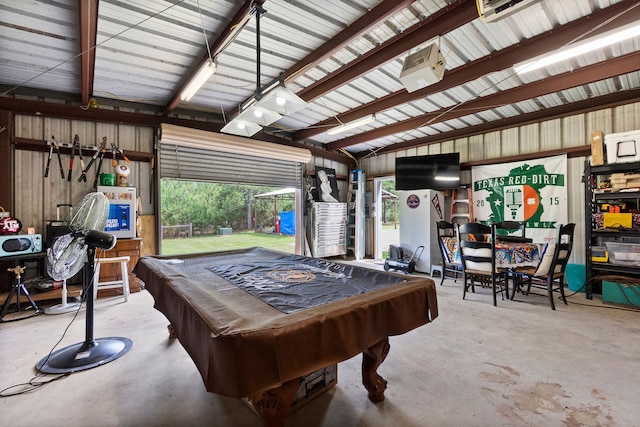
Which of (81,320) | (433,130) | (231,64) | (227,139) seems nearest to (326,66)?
(231,64)

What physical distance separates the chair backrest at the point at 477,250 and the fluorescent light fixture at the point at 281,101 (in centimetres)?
280

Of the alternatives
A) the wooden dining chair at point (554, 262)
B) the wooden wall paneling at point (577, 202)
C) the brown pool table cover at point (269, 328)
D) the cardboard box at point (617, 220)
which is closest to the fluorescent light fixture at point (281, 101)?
the brown pool table cover at point (269, 328)

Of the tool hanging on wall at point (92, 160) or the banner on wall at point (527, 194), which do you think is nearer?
the tool hanging on wall at point (92, 160)

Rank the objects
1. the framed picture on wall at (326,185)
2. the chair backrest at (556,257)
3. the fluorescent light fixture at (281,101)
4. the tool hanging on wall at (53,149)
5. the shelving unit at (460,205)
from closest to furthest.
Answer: the fluorescent light fixture at (281,101), the chair backrest at (556,257), the tool hanging on wall at (53,149), the shelving unit at (460,205), the framed picture on wall at (326,185)

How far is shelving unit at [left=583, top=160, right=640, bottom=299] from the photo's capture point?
3.74m

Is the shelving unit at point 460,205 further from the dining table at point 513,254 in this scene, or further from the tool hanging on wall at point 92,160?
the tool hanging on wall at point 92,160

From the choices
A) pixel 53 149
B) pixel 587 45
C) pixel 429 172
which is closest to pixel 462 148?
pixel 429 172

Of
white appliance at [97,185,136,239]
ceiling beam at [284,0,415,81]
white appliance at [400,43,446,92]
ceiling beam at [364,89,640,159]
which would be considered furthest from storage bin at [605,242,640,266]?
white appliance at [97,185,136,239]

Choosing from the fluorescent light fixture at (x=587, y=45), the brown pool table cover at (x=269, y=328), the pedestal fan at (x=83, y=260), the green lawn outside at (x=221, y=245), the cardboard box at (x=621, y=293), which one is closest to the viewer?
the brown pool table cover at (x=269, y=328)

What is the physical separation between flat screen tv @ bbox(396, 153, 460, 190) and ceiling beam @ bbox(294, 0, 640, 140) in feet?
6.41

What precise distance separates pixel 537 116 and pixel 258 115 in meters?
4.84

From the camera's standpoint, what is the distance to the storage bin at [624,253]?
369 cm

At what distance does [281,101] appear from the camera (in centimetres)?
306

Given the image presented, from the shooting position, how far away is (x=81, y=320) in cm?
327
